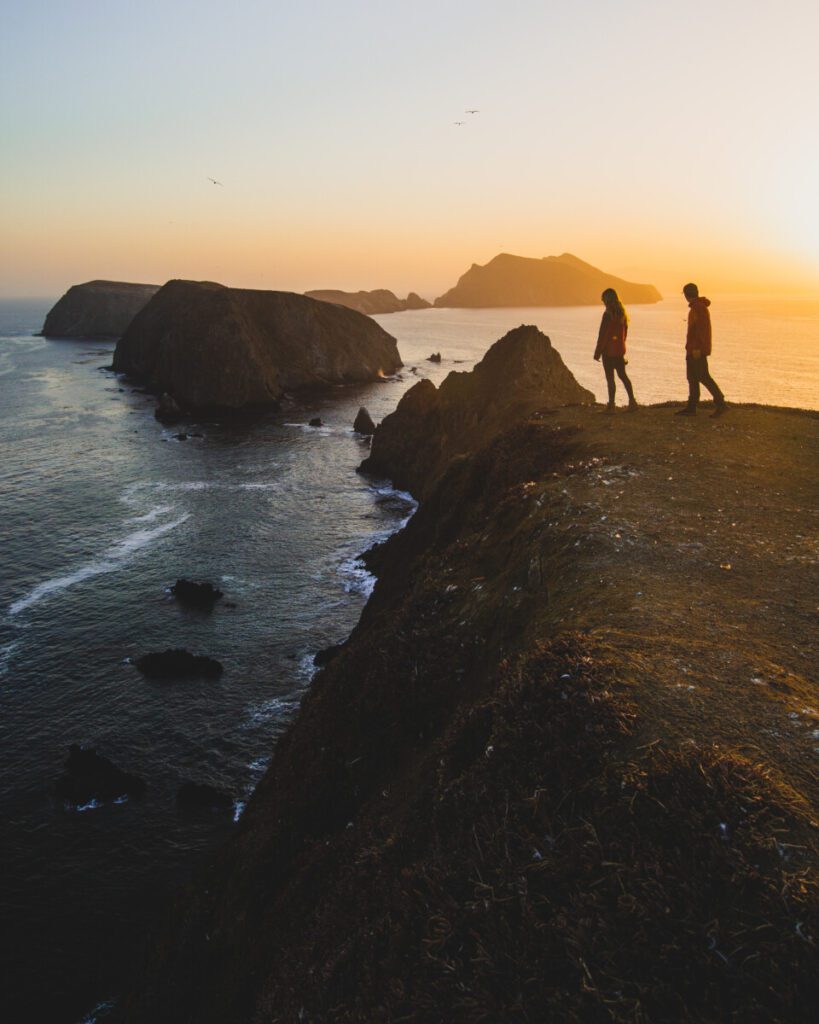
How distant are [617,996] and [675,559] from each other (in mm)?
9125

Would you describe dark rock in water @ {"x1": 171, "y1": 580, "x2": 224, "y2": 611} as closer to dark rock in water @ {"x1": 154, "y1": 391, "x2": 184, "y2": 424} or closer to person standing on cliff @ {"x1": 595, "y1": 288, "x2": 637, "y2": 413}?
person standing on cliff @ {"x1": 595, "y1": 288, "x2": 637, "y2": 413}

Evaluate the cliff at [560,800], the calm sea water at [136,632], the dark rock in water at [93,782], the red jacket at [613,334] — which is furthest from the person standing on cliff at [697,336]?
the dark rock in water at [93,782]

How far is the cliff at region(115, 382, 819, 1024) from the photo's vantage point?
17.5 ft

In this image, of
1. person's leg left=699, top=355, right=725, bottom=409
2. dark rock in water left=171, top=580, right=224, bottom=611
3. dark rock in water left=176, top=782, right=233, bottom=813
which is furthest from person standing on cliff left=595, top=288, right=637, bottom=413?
dark rock in water left=171, top=580, right=224, bottom=611

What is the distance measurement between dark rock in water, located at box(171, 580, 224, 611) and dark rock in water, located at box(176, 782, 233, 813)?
48.3 ft

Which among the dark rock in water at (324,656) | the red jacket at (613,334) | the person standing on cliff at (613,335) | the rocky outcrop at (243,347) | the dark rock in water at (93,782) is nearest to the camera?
the person standing on cliff at (613,335)

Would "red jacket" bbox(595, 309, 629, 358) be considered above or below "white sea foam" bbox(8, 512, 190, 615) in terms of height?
above

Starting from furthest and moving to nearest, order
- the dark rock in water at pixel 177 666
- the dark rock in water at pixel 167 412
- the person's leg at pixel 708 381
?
the dark rock in water at pixel 167 412, the dark rock in water at pixel 177 666, the person's leg at pixel 708 381

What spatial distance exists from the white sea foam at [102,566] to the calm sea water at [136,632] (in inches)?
6.6

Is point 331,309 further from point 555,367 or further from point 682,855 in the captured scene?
point 682,855

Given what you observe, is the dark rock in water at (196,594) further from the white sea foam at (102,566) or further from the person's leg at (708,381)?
the person's leg at (708,381)

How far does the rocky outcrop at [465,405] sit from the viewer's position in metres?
54.5

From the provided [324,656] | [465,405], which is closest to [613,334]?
[324,656]

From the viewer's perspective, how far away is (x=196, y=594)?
38.5 m
